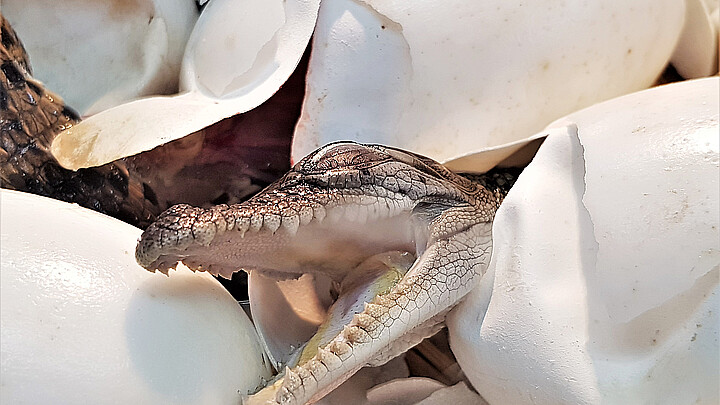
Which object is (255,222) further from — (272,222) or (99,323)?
(99,323)

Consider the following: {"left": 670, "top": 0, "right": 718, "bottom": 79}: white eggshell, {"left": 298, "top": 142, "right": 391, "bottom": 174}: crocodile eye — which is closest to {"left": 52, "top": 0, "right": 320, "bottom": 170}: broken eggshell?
{"left": 298, "top": 142, "right": 391, "bottom": 174}: crocodile eye

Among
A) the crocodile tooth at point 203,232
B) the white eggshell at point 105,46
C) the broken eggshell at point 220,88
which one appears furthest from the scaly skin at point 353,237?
the white eggshell at point 105,46

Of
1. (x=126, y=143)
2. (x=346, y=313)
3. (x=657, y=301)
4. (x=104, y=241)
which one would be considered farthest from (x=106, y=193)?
(x=657, y=301)

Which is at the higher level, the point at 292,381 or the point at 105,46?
the point at 105,46

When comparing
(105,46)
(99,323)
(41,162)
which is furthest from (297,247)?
(105,46)

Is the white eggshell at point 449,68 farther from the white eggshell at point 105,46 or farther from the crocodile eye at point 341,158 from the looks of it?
the white eggshell at point 105,46
